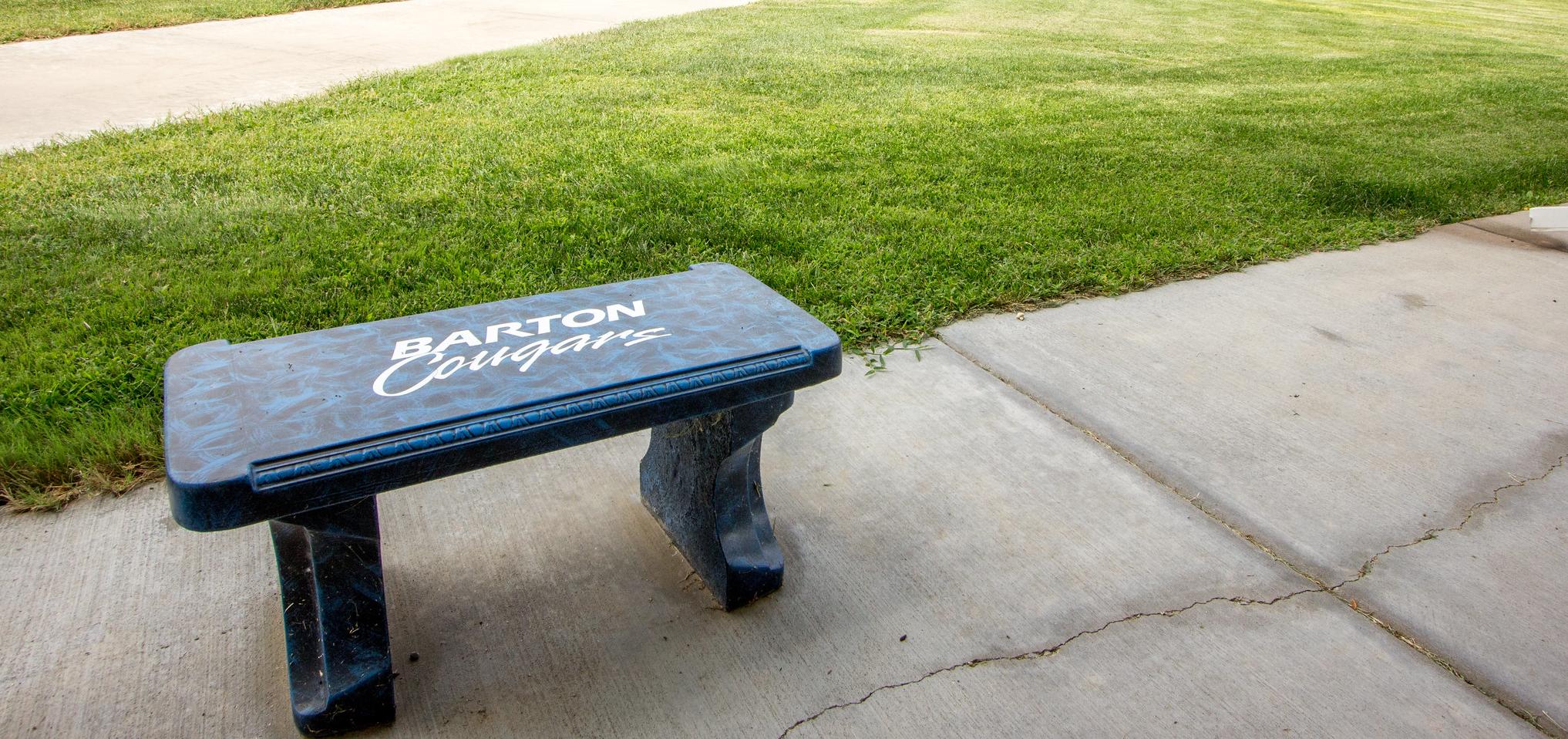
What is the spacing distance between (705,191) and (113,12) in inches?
350

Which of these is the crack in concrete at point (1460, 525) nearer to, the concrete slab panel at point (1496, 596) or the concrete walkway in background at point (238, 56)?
the concrete slab panel at point (1496, 596)

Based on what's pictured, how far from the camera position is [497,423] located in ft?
6.72

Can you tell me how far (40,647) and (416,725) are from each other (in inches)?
35.9

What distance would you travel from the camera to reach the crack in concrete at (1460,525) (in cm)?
280

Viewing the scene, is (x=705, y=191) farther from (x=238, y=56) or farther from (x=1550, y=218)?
(x=238, y=56)

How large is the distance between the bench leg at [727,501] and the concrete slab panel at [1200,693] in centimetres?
43

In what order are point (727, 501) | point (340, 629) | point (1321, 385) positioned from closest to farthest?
point (340, 629) < point (727, 501) < point (1321, 385)

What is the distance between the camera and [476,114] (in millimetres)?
6898

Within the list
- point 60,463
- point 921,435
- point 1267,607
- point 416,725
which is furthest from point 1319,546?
point 60,463

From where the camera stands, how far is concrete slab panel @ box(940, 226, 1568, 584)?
10.3 ft

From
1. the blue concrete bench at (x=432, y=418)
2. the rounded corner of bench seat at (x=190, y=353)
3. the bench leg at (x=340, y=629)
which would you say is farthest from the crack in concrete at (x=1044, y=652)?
the rounded corner of bench seat at (x=190, y=353)

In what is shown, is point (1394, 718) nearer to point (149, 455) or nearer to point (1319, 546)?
point (1319, 546)

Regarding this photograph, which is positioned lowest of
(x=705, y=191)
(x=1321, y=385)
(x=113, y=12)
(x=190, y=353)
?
(x=1321, y=385)

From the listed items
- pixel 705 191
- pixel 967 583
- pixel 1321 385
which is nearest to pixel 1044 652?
pixel 967 583
